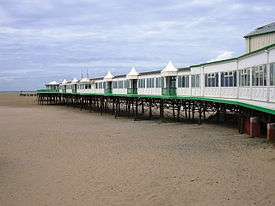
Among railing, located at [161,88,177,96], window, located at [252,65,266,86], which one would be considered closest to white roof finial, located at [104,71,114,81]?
railing, located at [161,88,177,96]

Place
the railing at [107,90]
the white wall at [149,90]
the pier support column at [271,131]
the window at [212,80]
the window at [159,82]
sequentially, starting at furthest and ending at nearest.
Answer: the railing at [107,90]
the white wall at [149,90]
the window at [159,82]
the window at [212,80]
the pier support column at [271,131]

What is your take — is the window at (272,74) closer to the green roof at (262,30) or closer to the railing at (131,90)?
the green roof at (262,30)

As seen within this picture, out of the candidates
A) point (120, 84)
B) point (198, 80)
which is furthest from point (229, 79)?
point (120, 84)

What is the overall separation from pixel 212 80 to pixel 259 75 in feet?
26.8

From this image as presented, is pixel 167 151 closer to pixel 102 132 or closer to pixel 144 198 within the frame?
pixel 144 198

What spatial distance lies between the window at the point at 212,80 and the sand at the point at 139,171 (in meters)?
4.48

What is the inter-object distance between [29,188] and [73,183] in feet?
3.54

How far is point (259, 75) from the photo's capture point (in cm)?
1736

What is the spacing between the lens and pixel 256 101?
1800 centimetres

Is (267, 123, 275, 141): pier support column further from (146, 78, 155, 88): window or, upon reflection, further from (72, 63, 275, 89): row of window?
(146, 78, 155, 88): window

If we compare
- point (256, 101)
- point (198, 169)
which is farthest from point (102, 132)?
point (198, 169)

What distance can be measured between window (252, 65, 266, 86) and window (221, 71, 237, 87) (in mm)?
3829

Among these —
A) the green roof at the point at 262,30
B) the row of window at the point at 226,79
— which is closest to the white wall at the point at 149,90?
the row of window at the point at 226,79

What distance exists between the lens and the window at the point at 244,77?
64.5 ft
